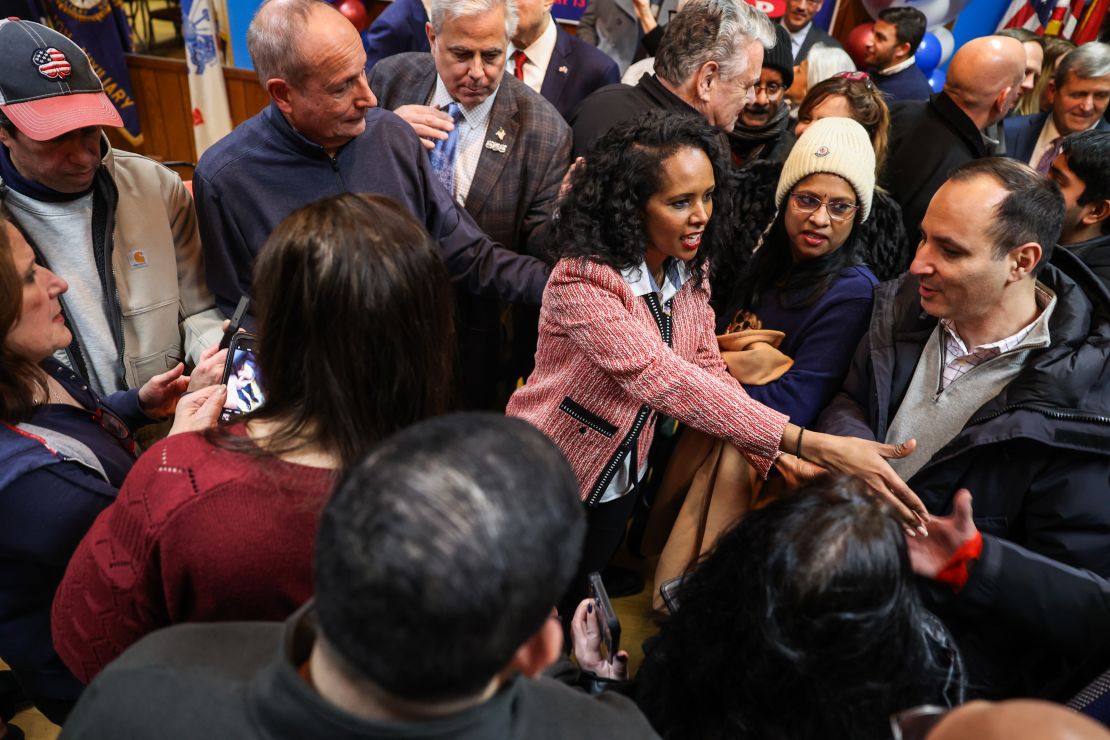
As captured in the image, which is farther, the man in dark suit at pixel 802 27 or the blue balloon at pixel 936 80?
the blue balloon at pixel 936 80

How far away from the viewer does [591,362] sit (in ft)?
5.95

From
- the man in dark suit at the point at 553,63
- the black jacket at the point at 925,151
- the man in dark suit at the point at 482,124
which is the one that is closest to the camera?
the man in dark suit at the point at 482,124

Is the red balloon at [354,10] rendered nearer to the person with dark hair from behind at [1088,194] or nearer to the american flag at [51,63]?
the american flag at [51,63]

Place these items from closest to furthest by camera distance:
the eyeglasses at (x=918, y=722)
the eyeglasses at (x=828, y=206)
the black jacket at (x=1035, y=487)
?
the eyeglasses at (x=918, y=722)
the black jacket at (x=1035, y=487)
the eyeglasses at (x=828, y=206)

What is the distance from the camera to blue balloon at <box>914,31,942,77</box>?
4742mm

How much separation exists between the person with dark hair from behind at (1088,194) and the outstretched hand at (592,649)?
5.72 feet

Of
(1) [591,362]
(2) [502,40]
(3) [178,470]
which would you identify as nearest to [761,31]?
(2) [502,40]

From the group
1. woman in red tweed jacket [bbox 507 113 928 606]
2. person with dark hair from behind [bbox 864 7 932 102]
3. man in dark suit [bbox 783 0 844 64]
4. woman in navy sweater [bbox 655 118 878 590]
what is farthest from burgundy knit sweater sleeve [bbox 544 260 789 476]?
man in dark suit [bbox 783 0 844 64]

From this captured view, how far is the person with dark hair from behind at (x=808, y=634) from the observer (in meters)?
0.97

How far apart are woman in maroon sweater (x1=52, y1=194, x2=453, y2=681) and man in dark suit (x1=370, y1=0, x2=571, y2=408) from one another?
1365mm

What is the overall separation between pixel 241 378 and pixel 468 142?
1.49m

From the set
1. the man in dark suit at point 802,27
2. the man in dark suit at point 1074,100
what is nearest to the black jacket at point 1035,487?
the man in dark suit at point 1074,100

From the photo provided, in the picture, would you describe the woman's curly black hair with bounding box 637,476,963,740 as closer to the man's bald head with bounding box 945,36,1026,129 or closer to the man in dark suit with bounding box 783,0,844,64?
the man's bald head with bounding box 945,36,1026,129

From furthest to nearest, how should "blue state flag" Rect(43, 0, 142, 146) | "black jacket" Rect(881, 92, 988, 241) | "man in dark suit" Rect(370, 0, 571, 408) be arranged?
"blue state flag" Rect(43, 0, 142, 146) < "black jacket" Rect(881, 92, 988, 241) < "man in dark suit" Rect(370, 0, 571, 408)
